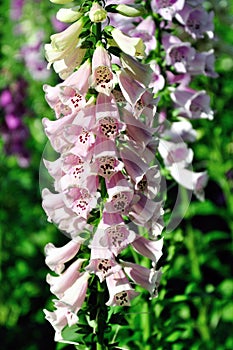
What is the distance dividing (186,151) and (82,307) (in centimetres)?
129

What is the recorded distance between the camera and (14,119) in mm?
6508

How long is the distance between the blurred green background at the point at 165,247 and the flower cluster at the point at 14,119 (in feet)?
0.09

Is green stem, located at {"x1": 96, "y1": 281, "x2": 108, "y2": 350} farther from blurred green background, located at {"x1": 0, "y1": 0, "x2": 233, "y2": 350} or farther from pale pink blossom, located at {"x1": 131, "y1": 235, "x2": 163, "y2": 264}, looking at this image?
blurred green background, located at {"x1": 0, "y1": 0, "x2": 233, "y2": 350}

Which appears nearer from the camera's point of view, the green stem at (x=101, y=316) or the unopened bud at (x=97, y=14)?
the unopened bud at (x=97, y=14)

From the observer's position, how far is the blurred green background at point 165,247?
331 cm

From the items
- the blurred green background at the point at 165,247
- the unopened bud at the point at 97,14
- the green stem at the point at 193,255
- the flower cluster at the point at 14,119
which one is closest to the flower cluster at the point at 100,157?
the unopened bud at the point at 97,14

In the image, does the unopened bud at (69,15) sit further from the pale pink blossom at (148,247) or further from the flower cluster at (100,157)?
the pale pink blossom at (148,247)

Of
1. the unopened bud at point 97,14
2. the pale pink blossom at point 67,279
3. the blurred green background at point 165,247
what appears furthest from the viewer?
the blurred green background at point 165,247

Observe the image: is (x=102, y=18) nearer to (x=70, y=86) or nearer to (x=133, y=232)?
(x=70, y=86)

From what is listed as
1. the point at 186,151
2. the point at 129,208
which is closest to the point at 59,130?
the point at 129,208

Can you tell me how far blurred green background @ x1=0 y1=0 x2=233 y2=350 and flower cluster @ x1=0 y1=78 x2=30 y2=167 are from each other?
27 mm

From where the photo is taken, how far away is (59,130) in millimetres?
2152

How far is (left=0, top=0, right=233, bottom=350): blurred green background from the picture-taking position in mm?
3314

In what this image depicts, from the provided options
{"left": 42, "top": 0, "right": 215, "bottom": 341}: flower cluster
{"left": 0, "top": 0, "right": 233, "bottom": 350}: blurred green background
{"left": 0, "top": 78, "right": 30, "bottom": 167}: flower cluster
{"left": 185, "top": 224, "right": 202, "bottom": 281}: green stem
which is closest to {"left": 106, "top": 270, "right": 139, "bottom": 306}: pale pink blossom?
{"left": 42, "top": 0, "right": 215, "bottom": 341}: flower cluster
